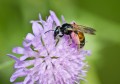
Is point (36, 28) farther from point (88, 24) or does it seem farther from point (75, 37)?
point (88, 24)

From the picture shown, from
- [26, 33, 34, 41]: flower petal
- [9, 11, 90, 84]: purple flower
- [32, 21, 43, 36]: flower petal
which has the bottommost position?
[9, 11, 90, 84]: purple flower

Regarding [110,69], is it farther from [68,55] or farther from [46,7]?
[68,55]

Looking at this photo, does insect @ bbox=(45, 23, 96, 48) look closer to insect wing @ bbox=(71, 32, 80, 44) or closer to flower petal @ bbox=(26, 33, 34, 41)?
insect wing @ bbox=(71, 32, 80, 44)

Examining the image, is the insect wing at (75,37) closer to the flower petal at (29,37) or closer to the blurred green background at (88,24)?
the flower petal at (29,37)

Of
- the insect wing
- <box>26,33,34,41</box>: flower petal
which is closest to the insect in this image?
the insect wing

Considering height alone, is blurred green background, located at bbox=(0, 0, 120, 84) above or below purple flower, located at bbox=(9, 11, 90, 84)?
above

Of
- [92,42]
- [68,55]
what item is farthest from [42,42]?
[92,42]
